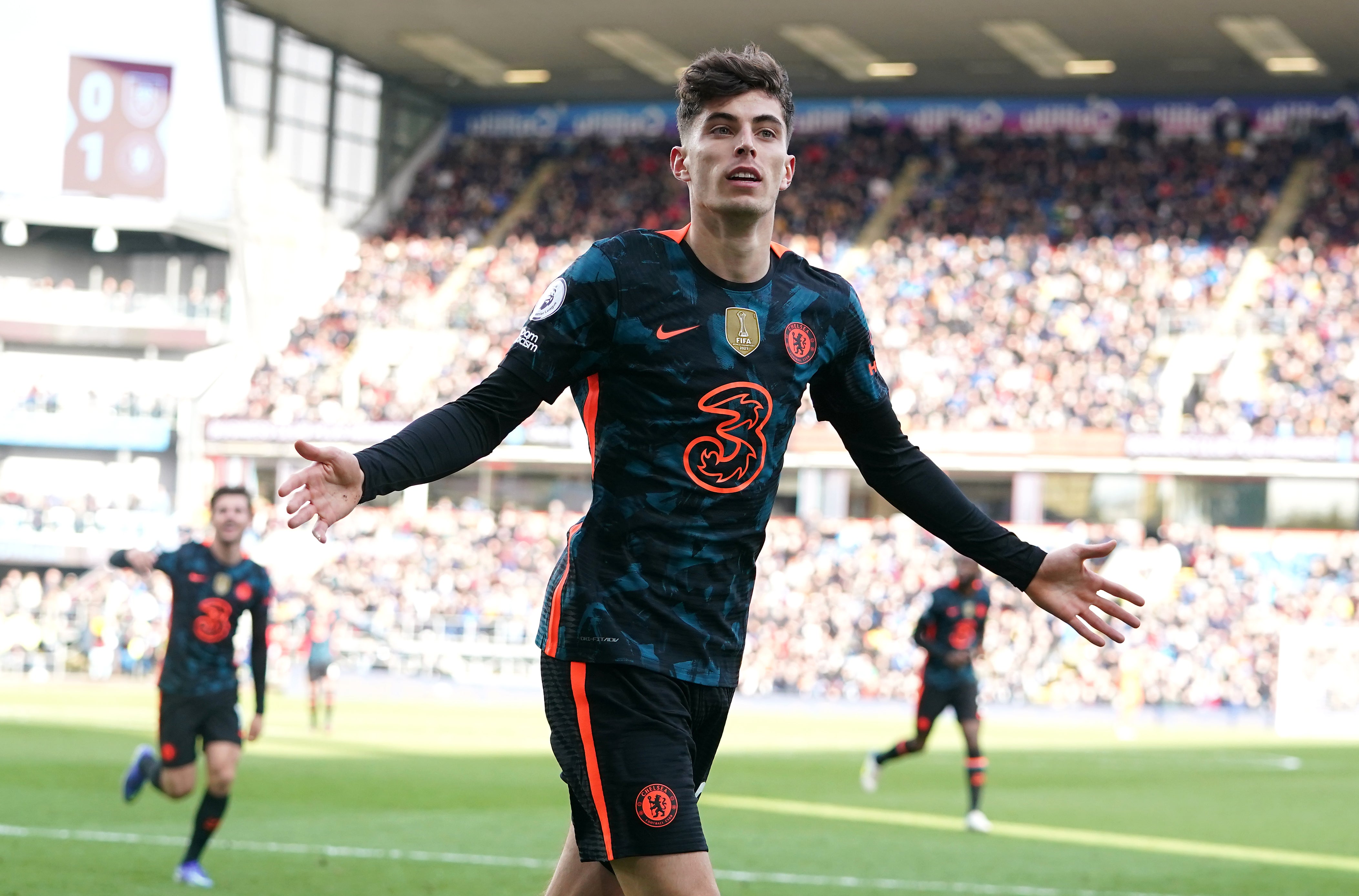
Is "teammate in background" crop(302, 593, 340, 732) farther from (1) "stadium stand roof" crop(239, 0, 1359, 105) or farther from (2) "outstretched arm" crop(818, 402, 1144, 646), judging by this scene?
(1) "stadium stand roof" crop(239, 0, 1359, 105)

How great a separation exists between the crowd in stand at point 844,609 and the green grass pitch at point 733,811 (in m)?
5.68

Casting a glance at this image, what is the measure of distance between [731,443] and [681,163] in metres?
0.69

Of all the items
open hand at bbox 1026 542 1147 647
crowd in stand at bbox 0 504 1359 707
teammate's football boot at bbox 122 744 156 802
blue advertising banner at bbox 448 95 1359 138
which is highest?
blue advertising banner at bbox 448 95 1359 138

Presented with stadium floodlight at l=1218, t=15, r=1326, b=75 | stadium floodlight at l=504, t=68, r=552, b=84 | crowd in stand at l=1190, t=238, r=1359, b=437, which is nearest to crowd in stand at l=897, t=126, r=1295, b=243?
stadium floodlight at l=1218, t=15, r=1326, b=75

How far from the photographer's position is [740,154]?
3980 millimetres

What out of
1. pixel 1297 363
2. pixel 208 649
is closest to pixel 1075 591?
pixel 208 649

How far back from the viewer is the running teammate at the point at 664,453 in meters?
3.91

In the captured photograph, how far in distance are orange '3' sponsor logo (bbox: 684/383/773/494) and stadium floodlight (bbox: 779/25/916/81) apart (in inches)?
1509

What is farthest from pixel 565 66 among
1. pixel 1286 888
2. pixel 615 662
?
pixel 615 662

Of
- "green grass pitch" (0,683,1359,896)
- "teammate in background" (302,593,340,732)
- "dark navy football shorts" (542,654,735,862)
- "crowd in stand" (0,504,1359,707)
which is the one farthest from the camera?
"crowd in stand" (0,504,1359,707)

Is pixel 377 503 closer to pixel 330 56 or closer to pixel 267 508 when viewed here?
pixel 267 508

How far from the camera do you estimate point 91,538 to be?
41.3m

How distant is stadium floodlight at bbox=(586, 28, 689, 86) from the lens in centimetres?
4300

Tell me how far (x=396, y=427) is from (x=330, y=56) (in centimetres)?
1334
